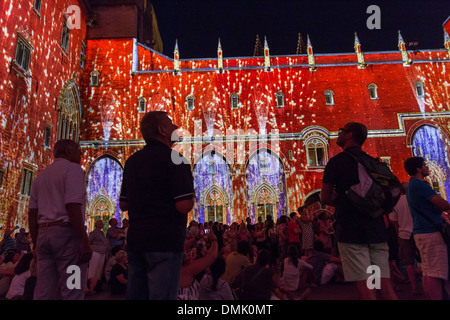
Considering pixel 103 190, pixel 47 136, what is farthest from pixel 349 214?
pixel 103 190

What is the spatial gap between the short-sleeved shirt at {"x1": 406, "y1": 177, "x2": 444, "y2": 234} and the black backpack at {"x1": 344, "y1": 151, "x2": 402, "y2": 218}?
1085 mm

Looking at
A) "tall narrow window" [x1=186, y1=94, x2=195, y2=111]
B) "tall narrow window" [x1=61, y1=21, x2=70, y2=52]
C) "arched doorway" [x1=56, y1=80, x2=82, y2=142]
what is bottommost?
"arched doorway" [x1=56, y1=80, x2=82, y2=142]

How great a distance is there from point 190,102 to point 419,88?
1637 cm

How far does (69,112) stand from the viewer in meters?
20.3

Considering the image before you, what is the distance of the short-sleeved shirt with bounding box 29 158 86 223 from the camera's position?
343 centimetres

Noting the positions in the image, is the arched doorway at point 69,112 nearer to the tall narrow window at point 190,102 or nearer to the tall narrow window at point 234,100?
the tall narrow window at point 190,102

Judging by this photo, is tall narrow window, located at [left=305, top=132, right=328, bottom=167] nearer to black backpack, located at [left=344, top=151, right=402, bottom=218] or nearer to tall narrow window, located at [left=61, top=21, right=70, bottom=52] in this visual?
tall narrow window, located at [left=61, top=21, right=70, bottom=52]

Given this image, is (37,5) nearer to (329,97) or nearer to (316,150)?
(316,150)

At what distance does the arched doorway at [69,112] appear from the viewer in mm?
18875

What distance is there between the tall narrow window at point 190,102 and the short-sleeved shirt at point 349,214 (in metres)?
19.7

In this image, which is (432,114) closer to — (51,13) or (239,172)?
(239,172)

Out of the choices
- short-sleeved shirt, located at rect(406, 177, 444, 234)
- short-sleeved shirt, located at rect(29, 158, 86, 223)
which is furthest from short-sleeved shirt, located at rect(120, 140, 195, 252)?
short-sleeved shirt, located at rect(406, 177, 444, 234)

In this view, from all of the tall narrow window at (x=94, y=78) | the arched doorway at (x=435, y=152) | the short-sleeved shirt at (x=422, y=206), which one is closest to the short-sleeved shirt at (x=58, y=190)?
the short-sleeved shirt at (x=422, y=206)
